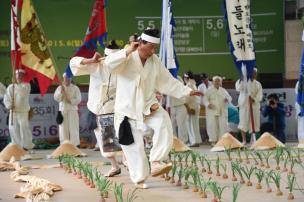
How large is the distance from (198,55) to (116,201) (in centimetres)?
1154

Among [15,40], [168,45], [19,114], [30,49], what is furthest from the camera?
[19,114]

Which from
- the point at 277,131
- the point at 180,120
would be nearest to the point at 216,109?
the point at 180,120

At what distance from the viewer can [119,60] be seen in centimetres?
716

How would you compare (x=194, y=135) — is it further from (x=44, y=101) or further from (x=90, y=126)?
(x=44, y=101)

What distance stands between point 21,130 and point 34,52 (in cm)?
195

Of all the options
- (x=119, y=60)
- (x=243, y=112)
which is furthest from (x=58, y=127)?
(x=119, y=60)

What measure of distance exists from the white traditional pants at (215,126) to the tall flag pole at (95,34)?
12.1ft

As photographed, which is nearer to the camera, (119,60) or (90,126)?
(119,60)

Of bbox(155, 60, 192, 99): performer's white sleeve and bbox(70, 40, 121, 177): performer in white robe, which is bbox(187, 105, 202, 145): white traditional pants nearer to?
bbox(70, 40, 121, 177): performer in white robe

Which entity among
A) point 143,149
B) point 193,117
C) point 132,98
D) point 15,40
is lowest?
point 193,117

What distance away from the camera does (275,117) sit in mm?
14602

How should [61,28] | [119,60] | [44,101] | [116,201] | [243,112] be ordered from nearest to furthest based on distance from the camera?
[116,201] → [119,60] → [243,112] → [44,101] → [61,28]

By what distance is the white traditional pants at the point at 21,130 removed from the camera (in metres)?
12.9

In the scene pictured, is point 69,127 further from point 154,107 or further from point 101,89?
point 154,107
